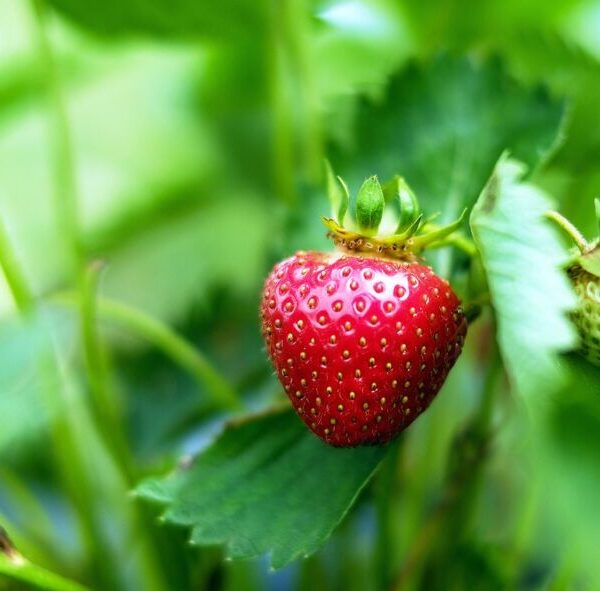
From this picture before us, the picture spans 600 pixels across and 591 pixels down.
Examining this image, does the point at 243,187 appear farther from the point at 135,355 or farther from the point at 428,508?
the point at 428,508

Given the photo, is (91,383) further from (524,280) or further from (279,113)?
A: (524,280)

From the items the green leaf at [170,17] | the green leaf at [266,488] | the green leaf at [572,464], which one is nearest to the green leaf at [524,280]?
the green leaf at [572,464]

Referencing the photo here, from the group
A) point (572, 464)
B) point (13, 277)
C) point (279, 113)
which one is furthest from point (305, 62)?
point (572, 464)

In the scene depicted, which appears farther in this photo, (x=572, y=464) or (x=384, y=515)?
(x=384, y=515)

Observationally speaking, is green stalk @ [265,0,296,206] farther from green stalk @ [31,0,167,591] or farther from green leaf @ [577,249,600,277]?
green leaf @ [577,249,600,277]

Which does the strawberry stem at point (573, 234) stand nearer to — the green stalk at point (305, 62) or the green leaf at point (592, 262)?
the green leaf at point (592, 262)
